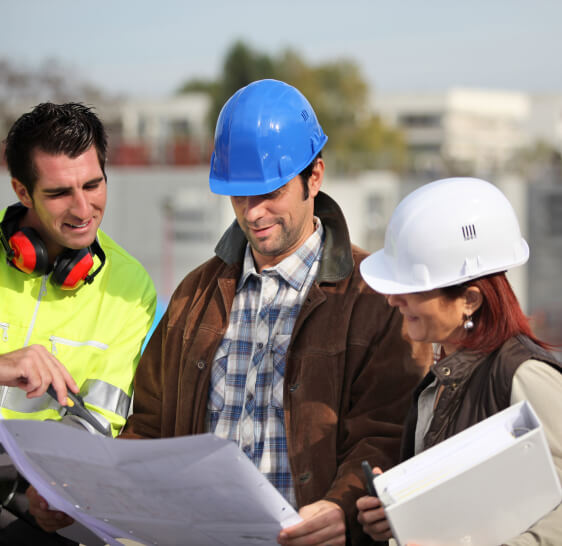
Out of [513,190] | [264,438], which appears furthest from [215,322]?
[513,190]

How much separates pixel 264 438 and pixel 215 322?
1.38ft

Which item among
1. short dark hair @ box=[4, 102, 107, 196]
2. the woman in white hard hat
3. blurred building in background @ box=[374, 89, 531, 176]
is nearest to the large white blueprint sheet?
the woman in white hard hat

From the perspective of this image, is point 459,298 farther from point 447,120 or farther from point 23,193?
point 447,120

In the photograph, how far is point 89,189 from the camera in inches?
118

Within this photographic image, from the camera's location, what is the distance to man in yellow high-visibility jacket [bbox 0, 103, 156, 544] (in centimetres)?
295

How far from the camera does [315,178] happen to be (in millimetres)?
2887

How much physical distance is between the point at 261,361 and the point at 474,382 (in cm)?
76

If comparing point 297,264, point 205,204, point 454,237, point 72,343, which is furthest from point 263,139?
point 205,204

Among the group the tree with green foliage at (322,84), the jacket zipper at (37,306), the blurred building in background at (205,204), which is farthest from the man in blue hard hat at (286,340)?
the tree with green foliage at (322,84)

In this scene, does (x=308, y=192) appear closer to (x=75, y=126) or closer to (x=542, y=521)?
(x=75, y=126)

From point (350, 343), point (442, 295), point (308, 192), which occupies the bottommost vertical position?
point (350, 343)

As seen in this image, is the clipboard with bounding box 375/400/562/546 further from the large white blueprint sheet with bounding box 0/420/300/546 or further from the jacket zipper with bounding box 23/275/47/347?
the jacket zipper with bounding box 23/275/47/347

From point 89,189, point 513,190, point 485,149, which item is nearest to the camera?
point 89,189

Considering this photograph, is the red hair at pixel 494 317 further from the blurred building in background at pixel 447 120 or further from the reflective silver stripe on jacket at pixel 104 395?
the blurred building in background at pixel 447 120
